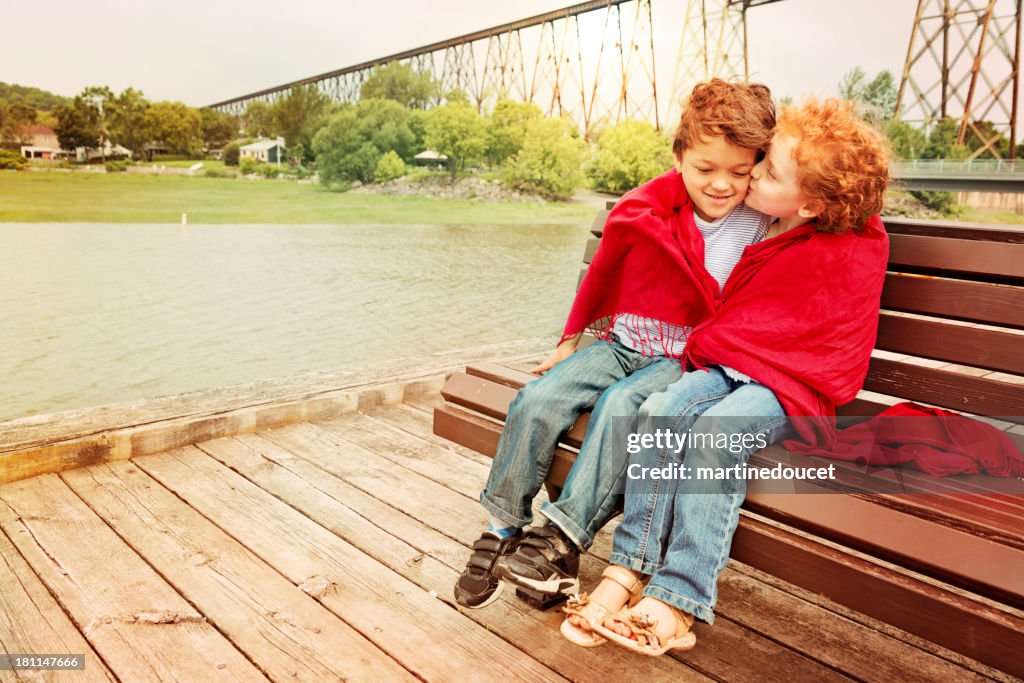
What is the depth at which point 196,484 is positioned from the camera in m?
2.15

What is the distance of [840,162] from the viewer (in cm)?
144

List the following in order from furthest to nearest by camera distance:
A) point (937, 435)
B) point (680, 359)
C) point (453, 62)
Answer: point (453, 62) < point (680, 359) < point (937, 435)

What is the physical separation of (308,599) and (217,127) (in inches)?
347

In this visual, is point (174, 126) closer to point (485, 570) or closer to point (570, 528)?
point (485, 570)

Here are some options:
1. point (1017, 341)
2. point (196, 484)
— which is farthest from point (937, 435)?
point (196, 484)

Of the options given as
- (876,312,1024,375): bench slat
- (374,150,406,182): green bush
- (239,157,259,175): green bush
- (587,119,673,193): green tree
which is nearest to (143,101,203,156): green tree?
(239,157,259,175): green bush

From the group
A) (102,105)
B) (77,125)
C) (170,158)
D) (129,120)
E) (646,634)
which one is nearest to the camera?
(646,634)

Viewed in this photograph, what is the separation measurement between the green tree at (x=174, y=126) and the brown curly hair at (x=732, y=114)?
24.6 feet

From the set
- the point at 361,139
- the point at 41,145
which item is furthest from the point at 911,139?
the point at 41,145

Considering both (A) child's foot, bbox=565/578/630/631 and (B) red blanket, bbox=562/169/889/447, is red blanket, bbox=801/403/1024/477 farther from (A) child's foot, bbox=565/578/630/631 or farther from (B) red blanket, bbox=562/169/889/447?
(A) child's foot, bbox=565/578/630/631

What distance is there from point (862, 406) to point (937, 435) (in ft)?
1.08

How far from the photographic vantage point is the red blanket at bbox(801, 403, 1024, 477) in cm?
129

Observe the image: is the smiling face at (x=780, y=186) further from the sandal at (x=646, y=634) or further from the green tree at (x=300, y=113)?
the green tree at (x=300, y=113)

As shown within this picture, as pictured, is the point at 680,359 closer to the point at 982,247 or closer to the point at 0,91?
the point at 982,247
